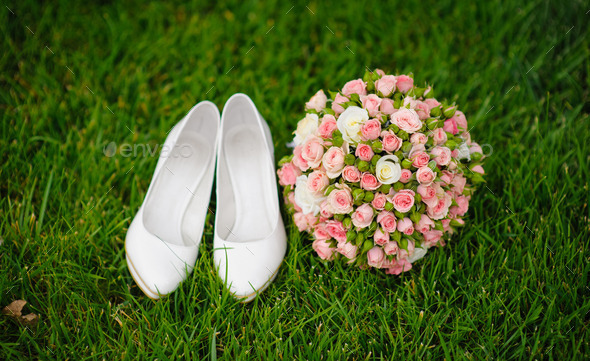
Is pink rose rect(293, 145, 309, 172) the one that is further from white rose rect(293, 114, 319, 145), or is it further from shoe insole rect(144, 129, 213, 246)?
shoe insole rect(144, 129, 213, 246)

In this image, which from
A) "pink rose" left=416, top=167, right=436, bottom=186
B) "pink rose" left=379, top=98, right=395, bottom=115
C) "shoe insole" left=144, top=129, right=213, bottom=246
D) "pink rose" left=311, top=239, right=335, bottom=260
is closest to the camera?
"pink rose" left=416, top=167, right=436, bottom=186

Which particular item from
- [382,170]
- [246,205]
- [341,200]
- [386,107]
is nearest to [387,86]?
[386,107]

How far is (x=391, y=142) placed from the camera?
133 centimetres

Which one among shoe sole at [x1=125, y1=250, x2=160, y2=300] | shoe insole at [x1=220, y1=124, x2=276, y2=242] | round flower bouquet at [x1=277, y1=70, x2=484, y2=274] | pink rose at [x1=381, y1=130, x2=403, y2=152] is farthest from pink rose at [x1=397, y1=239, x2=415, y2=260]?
shoe sole at [x1=125, y1=250, x2=160, y2=300]

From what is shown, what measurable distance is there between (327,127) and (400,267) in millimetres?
573

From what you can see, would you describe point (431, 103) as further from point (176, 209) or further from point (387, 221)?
point (176, 209)

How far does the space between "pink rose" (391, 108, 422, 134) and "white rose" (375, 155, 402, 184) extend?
10 centimetres

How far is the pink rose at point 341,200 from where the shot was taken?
4.47 feet

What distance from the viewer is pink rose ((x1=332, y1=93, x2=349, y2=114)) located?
1.47 meters

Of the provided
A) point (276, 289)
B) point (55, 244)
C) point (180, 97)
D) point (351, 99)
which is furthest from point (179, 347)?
point (180, 97)

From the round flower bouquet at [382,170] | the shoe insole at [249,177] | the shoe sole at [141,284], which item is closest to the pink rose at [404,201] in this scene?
the round flower bouquet at [382,170]

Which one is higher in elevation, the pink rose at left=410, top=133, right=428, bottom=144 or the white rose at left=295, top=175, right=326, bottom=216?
the pink rose at left=410, top=133, right=428, bottom=144

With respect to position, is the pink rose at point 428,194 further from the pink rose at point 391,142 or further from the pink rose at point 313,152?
the pink rose at point 313,152

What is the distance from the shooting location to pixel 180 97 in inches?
85.9
